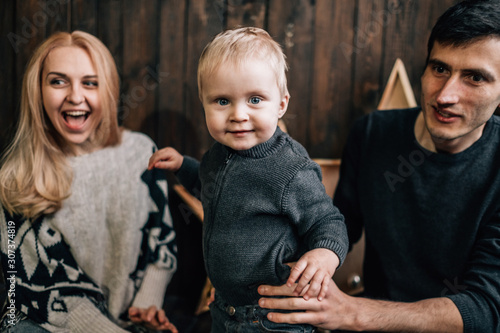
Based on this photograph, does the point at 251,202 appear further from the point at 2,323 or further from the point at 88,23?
the point at 88,23

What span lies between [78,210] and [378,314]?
0.95 metres

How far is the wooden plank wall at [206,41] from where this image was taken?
1633mm

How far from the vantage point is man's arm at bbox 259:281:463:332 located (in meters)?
0.95

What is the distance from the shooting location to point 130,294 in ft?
4.43

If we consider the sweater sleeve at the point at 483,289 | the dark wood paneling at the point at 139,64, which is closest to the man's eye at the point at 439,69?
the sweater sleeve at the point at 483,289

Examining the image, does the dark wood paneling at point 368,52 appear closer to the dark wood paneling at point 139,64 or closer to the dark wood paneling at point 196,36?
the dark wood paneling at point 196,36

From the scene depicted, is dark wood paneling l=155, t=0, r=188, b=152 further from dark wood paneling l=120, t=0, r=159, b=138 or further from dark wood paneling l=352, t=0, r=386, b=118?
dark wood paneling l=352, t=0, r=386, b=118

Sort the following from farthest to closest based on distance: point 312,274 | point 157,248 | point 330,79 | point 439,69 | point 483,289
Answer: point 330,79 → point 157,248 → point 439,69 → point 483,289 → point 312,274

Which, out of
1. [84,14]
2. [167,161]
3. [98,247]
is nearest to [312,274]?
[167,161]

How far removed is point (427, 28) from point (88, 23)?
144cm

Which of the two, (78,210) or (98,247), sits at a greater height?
(78,210)

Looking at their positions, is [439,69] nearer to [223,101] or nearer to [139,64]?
[223,101]

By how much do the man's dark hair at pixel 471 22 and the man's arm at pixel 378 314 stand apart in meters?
0.70

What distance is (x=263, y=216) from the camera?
2.92ft
